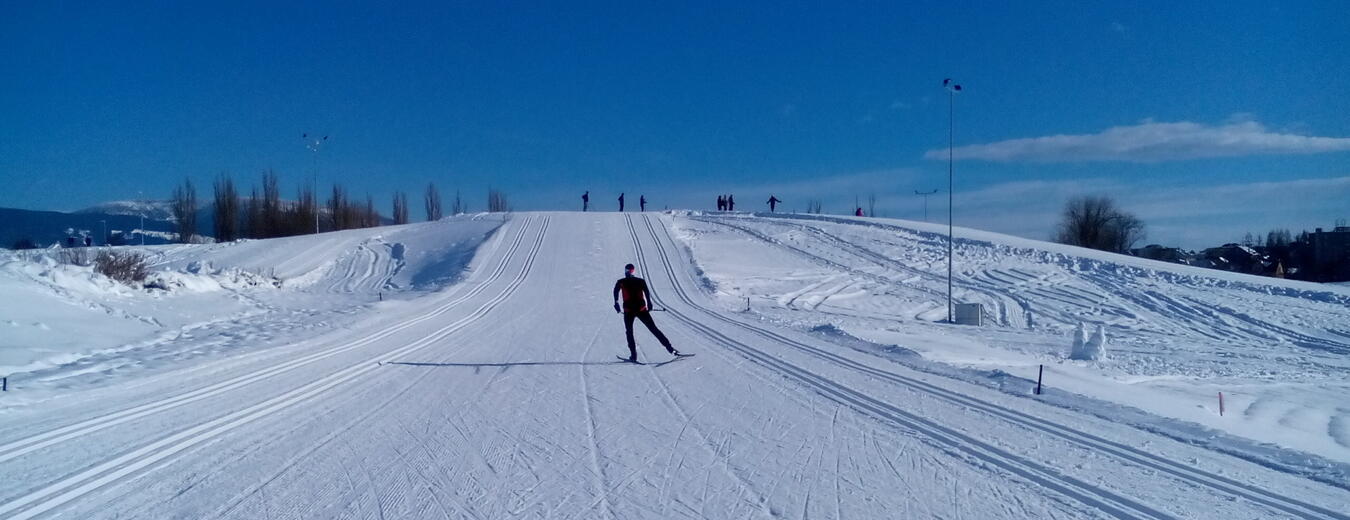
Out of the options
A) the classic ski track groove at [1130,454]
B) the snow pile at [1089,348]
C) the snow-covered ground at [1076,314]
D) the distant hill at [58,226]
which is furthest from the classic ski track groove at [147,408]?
the distant hill at [58,226]

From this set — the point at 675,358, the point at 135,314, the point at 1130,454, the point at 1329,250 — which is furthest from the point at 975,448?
the point at 1329,250

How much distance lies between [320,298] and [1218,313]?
31.0m

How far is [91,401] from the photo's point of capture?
9.68 metres

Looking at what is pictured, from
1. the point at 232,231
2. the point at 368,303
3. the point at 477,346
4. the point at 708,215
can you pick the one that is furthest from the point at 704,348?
the point at 232,231

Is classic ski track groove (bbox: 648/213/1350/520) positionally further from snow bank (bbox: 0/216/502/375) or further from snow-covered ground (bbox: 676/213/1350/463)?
snow bank (bbox: 0/216/502/375)

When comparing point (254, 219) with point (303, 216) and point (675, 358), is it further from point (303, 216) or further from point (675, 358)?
point (675, 358)

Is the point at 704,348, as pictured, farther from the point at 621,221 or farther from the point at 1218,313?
the point at 621,221

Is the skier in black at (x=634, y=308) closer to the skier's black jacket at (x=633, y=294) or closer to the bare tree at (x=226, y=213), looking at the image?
the skier's black jacket at (x=633, y=294)

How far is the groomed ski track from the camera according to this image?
579 cm

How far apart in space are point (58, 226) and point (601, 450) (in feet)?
330

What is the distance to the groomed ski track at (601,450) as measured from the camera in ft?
19.0

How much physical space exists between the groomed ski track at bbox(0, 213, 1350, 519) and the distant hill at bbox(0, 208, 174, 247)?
62.7 m

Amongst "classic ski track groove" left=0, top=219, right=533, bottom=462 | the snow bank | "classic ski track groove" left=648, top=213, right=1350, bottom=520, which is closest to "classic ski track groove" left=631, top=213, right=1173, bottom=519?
"classic ski track groove" left=648, top=213, right=1350, bottom=520

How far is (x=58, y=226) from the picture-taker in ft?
280
